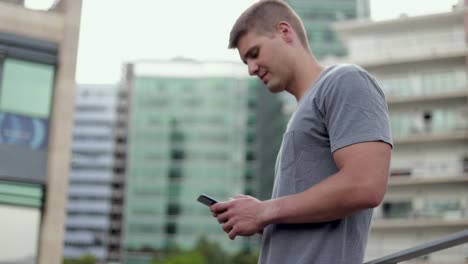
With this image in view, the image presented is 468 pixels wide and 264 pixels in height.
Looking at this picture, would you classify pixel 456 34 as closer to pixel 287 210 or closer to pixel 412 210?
pixel 412 210

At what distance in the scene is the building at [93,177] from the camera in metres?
87.8

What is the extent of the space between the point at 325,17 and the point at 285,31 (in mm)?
59072

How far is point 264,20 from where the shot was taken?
1.96 m

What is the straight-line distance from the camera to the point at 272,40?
195 centimetres

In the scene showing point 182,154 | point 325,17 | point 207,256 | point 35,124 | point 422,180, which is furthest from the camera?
point 182,154

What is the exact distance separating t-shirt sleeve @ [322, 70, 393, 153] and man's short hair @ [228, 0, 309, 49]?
0.26 metres

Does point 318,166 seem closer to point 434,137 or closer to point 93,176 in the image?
point 434,137

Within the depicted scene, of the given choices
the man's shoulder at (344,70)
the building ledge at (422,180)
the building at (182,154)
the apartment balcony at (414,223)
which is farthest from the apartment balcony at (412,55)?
the man's shoulder at (344,70)

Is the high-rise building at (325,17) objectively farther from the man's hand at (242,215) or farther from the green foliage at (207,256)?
the man's hand at (242,215)

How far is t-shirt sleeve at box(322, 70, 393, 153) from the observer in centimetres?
170

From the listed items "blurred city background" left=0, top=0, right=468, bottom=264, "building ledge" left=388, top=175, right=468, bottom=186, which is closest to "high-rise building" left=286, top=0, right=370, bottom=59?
"blurred city background" left=0, top=0, right=468, bottom=264

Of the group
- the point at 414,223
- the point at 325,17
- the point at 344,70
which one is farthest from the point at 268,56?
the point at 325,17

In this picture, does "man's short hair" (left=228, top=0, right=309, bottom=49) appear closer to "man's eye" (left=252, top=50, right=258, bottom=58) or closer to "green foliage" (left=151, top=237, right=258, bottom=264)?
"man's eye" (left=252, top=50, right=258, bottom=58)

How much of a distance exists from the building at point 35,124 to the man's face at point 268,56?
11493mm
